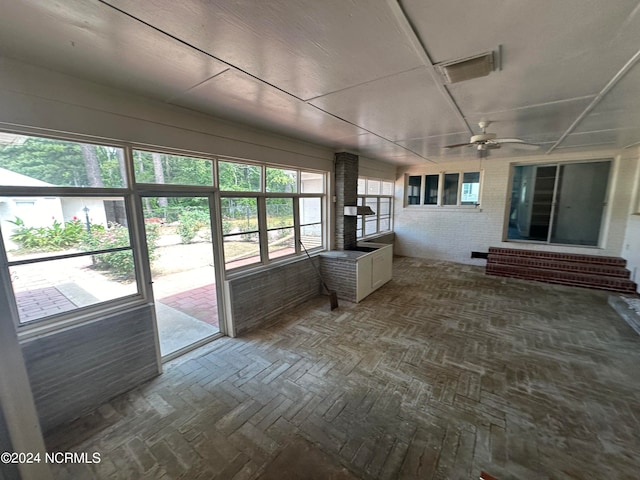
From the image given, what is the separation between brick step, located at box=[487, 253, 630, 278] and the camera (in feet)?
17.4

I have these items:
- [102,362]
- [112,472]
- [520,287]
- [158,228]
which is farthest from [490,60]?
[520,287]

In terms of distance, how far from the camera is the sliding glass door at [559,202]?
5816 mm

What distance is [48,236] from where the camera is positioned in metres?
2.15

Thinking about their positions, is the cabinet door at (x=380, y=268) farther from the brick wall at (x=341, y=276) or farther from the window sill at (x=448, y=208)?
the window sill at (x=448, y=208)

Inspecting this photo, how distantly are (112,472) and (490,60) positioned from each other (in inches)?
152

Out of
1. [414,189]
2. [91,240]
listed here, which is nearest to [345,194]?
[414,189]

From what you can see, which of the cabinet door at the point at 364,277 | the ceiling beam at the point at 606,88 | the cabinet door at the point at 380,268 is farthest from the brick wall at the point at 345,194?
the ceiling beam at the point at 606,88

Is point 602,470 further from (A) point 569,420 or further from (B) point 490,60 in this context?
(B) point 490,60

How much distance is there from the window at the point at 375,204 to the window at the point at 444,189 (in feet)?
0.93

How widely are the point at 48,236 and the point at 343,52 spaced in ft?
8.98

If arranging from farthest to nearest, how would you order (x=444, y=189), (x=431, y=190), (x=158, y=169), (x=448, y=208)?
(x=431, y=190) → (x=444, y=189) → (x=448, y=208) → (x=158, y=169)

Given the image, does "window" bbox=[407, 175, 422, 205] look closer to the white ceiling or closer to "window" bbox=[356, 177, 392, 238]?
"window" bbox=[356, 177, 392, 238]

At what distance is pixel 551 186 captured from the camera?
20.3ft

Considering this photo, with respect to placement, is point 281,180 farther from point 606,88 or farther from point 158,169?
point 606,88
